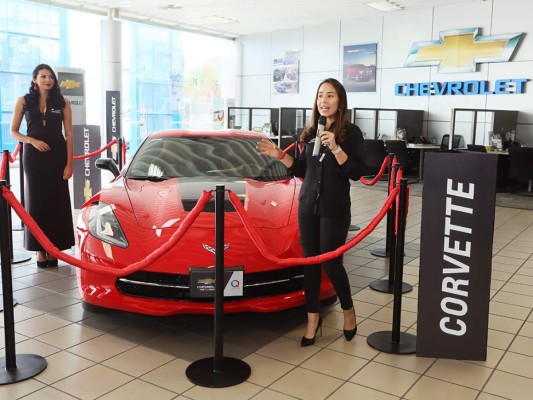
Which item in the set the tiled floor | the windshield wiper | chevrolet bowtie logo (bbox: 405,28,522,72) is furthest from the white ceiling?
the tiled floor

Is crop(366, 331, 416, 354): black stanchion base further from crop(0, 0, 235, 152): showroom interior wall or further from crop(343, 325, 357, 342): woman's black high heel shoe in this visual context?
crop(0, 0, 235, 152): showroom interior wall

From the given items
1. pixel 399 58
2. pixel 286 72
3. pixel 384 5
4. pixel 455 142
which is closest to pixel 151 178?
pixel 455 142

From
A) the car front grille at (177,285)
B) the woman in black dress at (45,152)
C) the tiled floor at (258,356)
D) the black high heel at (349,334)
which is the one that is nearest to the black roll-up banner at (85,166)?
the woman in black dress at (45,152)

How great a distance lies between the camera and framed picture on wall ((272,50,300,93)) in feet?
51.1

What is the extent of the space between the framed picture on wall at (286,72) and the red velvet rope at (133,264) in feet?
43.2

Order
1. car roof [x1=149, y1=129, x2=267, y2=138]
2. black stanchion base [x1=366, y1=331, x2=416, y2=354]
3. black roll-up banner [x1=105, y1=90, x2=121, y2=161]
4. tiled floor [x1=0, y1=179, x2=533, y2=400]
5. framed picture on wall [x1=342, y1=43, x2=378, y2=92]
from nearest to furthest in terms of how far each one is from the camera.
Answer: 1. tiled floor [x1=0, y1=179, x2=533, y2=400]
2. black stanchion base [x1=366, y1=331, x2=416, y2=354]
3. car roof [x1=149, y1=129, x2=267, y2=138]
4. black roll-up banner [x1=105, y1=90, x2=121, y2=161]
5. framed picture on wall [x1=342, y1=43, x2=378, y2=92]

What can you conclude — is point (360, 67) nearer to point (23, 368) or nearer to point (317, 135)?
point (317, 135)

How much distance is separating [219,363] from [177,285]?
1.73 ft

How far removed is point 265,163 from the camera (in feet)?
15.0

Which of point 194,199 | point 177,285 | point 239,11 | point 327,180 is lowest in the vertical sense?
point 177,285

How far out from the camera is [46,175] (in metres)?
4.82

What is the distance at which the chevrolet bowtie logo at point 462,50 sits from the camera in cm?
1155

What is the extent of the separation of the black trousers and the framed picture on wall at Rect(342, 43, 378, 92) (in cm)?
1121

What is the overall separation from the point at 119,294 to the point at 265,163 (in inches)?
70.0
